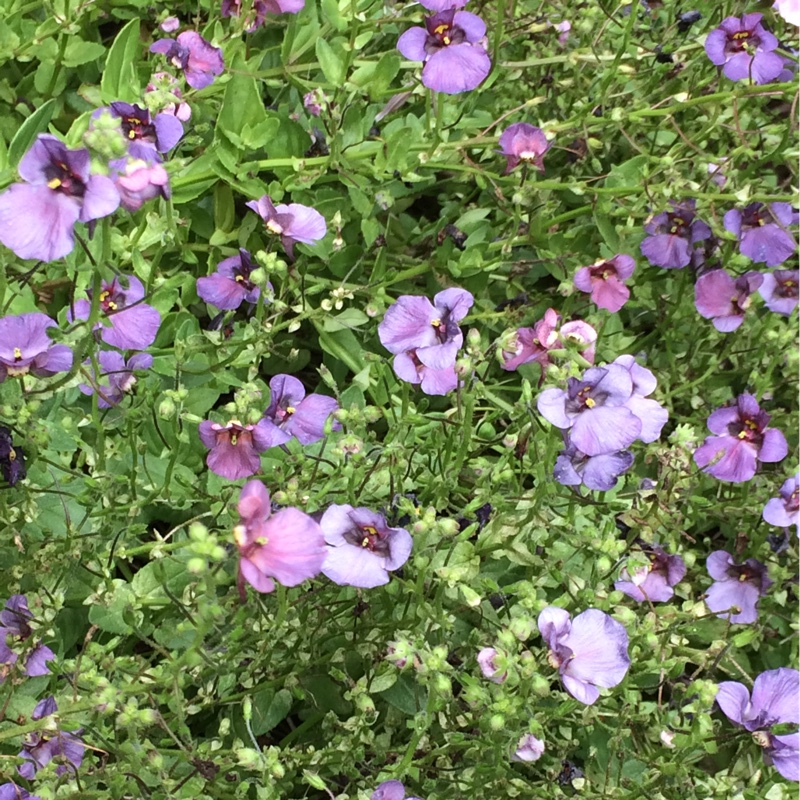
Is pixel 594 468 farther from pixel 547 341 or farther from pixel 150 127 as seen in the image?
pixel 150 127

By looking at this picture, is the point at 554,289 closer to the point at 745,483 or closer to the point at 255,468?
the point at 745,483

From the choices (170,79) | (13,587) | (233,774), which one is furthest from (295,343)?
(233,774)

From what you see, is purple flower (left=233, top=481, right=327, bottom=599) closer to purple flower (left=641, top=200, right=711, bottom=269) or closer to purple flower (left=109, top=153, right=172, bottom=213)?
purple flower (left=109, top=153, right=172, bottom=213)

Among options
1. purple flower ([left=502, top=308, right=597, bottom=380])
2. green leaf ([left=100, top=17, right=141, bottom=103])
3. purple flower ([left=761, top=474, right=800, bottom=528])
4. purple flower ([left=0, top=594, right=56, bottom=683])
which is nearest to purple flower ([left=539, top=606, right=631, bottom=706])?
purple flower ([left=502, top=308, right=597, bottom=380])

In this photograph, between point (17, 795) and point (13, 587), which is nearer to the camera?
point (17, 795)

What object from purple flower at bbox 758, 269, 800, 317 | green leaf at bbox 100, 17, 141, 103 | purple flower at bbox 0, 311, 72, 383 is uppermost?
green leaf at bbox 100, 17, 141, 103

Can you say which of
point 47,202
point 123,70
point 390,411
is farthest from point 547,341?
point 123,70

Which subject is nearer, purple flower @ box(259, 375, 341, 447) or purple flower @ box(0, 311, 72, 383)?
purple flower @ box(0, 311, 72, 383)

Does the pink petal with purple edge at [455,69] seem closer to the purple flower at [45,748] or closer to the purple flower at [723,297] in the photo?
the purple flower at [723,297]
